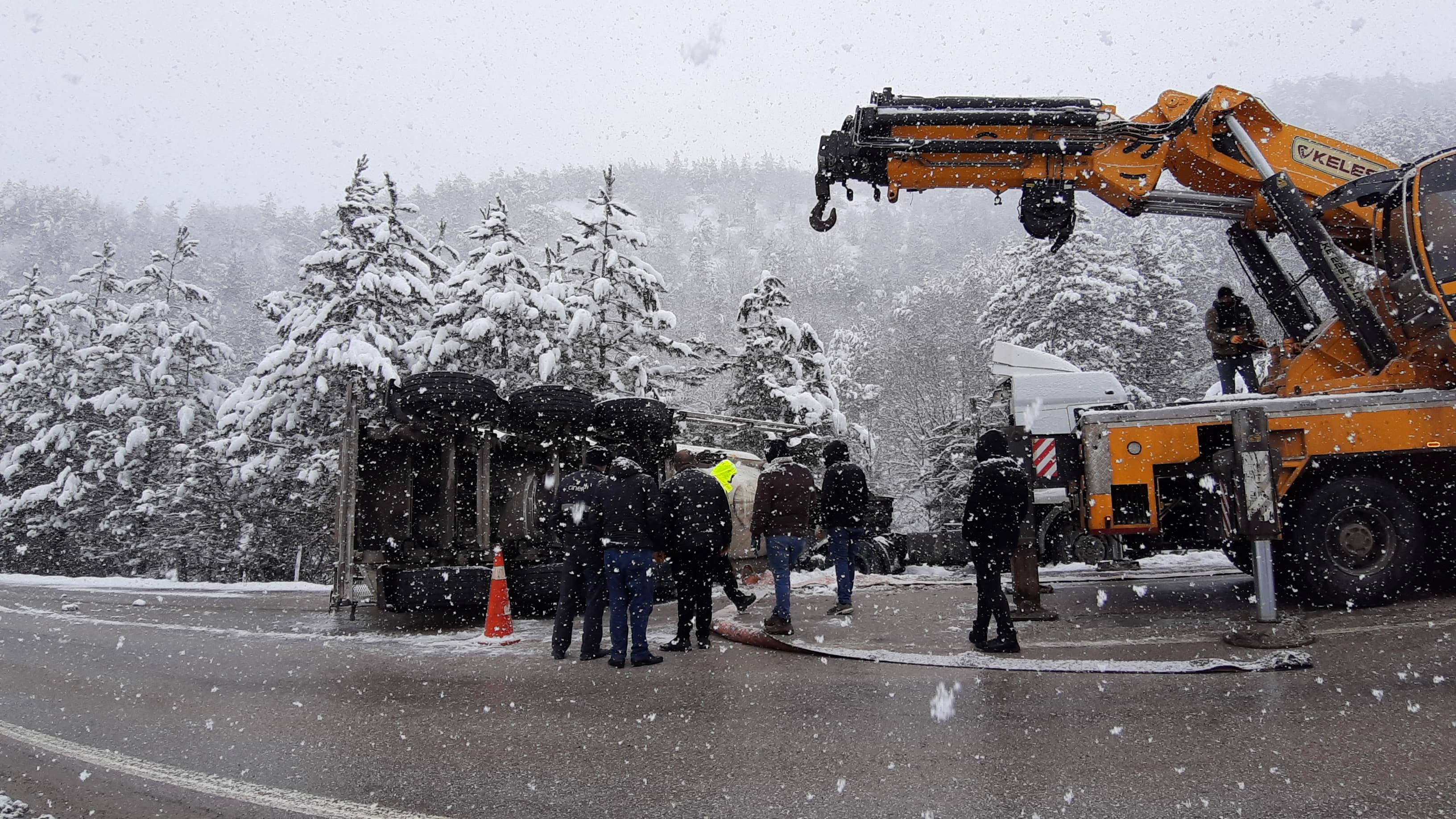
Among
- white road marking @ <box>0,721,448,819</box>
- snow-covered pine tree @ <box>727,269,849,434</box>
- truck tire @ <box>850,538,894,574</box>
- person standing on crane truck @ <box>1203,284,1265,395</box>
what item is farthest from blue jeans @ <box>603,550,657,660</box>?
snow-covered pine tree @ <box>727,269,849,434</box>

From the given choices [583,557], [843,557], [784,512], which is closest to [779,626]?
[784,512]

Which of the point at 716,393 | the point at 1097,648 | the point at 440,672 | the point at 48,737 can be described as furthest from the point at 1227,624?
the point at 716,393

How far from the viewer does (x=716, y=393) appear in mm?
68125

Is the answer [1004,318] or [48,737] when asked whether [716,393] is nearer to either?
[1004,318]

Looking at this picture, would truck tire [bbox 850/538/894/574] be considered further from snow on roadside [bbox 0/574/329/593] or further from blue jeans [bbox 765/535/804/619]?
snow on roadside [bbox 0/574/329/593]

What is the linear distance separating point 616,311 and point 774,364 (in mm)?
4624

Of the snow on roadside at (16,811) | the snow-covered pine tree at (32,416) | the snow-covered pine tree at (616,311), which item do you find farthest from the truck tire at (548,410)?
the snow-covered pine tree at (32,416)

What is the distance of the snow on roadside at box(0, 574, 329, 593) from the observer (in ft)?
52.0

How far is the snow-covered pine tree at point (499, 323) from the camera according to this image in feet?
62.7

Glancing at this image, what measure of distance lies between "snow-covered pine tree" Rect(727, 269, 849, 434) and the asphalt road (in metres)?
15.7

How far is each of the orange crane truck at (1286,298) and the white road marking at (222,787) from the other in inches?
249

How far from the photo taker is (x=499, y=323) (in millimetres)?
19672

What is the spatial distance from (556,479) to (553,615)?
66.7 inches

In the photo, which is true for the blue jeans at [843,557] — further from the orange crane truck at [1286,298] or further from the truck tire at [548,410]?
the truck tire at [548,410]
